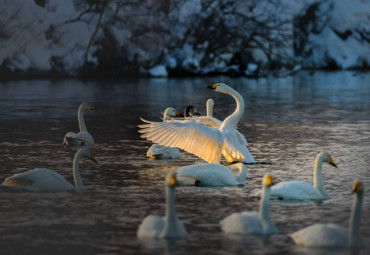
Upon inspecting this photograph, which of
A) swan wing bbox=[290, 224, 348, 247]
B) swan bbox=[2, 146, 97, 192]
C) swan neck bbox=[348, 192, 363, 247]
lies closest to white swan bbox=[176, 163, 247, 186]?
swan bbox=[2, 146, 97, 192]

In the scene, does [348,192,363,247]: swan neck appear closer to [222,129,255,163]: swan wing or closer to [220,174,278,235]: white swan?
[220,174,278,235]: white swan

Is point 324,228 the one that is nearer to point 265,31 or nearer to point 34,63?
point 34,63

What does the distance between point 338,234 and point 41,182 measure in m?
3.86

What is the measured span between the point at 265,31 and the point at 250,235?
128 feet

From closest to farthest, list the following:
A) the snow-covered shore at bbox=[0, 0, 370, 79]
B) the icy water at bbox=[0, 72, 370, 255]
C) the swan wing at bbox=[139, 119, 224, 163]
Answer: the icy water at bbox=[0, 72, 370, 255], the swan wing at bbox=[139, 119, 224, 163], the snow-covered shore at bbox=[0, 0, 370, 79]

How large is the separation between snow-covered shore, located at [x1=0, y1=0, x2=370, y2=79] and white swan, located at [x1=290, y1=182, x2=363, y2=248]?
32413 mm

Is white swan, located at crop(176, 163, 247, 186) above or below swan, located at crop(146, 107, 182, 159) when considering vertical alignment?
above

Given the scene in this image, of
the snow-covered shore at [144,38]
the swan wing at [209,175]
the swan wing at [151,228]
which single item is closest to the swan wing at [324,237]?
the swan wing at [151,228]

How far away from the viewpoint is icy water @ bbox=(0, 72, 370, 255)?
25.8ft

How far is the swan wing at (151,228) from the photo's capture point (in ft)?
25.8

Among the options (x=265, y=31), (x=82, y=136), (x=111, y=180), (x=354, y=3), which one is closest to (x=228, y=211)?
(x=111, y=180)

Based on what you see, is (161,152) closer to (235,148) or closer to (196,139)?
(196,139)

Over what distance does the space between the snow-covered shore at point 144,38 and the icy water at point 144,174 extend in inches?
538

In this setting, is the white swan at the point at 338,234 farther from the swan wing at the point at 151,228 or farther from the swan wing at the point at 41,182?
the swan wing at the point at 41,182
